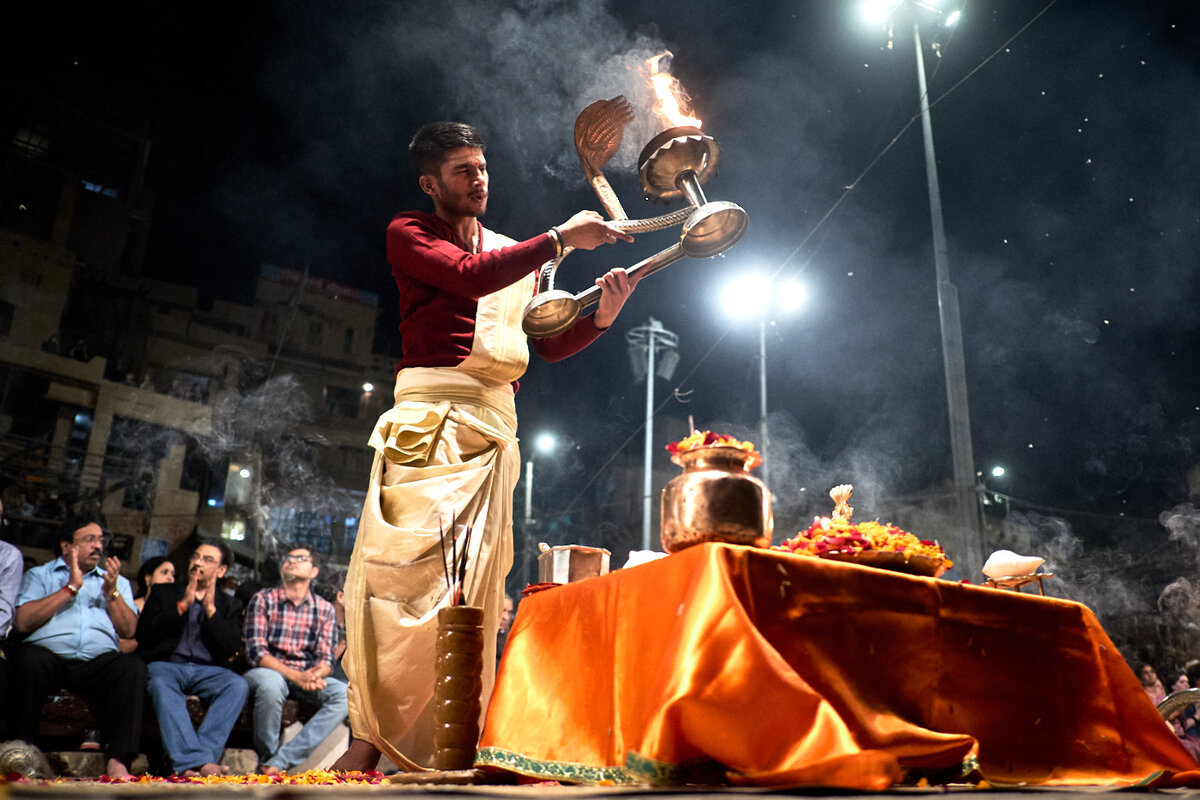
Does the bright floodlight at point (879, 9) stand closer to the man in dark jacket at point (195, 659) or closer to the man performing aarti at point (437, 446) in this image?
the man performing aarti at point (437, 446)

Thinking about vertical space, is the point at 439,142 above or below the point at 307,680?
above

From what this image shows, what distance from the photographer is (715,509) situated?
1998 mm

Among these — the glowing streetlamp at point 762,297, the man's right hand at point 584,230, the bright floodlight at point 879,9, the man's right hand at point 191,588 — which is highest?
the bright floodlight at point 879,9

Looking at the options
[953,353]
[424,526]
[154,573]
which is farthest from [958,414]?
[154,573]

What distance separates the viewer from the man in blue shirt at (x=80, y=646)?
4500 mm

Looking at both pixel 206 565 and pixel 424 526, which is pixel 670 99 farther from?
pixel 206 565

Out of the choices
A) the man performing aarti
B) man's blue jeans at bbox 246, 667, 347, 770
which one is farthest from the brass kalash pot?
man's blue jeans at bbox 246, 667, 347, 770

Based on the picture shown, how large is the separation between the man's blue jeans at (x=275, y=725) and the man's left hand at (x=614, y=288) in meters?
3.89

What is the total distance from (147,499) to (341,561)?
5146 millimetres

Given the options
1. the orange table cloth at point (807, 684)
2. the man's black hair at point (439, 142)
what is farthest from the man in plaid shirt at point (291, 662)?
the man's black hair at point (439, 142)

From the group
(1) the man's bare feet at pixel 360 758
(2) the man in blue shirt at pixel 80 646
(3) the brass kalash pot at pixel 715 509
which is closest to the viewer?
(3) the brass kalash pot at pixel 715 509

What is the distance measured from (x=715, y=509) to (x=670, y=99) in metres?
2.02

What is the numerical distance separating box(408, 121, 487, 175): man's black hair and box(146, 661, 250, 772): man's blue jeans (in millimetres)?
3751

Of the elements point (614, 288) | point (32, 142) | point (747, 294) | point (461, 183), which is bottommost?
point (614, 288)
